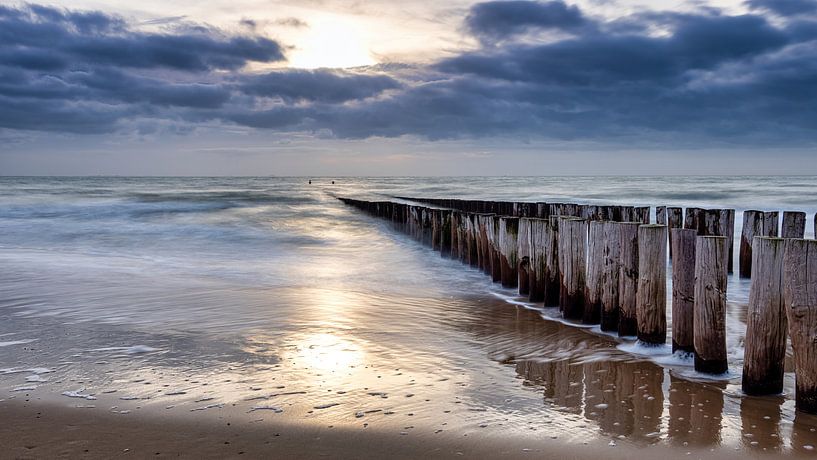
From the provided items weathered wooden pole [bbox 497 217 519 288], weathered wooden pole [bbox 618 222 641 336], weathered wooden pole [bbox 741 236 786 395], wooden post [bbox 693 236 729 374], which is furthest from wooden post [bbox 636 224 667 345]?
weathered wooden pole [bbox 497 217 519 288]

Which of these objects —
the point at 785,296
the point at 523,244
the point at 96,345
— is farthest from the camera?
the point at 523,244

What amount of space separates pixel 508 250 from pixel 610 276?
2736mm

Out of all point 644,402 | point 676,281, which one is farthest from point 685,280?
point 644,402

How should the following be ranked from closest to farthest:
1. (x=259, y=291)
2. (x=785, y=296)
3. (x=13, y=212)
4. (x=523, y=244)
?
(x=785, y=296), (x=523, y=244), (x=259, y=291), (x=13, y=212)

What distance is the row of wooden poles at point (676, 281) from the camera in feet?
11.7

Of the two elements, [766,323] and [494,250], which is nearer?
[766,323]

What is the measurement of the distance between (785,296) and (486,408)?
5.97 feet

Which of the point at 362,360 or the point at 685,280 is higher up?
the point at 685,280

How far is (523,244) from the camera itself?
7367 millimetres

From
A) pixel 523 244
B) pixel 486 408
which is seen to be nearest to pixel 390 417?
pixel 486 408

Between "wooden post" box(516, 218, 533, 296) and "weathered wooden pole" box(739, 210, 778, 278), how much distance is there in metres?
3.62

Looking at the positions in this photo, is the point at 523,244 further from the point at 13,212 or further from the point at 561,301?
the point at 13,212

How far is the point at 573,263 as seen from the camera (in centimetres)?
612

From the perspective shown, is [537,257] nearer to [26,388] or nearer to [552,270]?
[552,270]
